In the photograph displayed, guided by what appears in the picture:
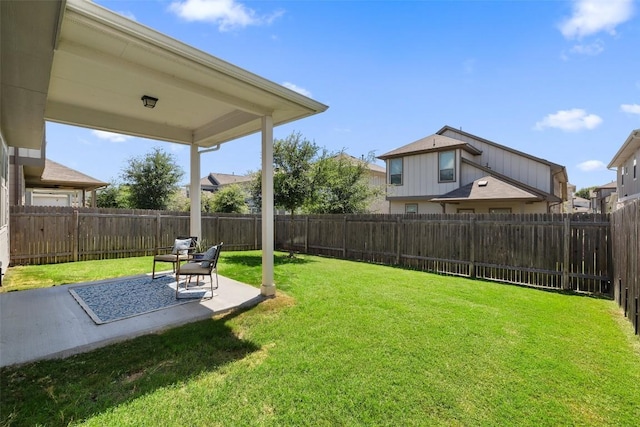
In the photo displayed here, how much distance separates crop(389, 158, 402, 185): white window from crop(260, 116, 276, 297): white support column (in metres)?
12.8

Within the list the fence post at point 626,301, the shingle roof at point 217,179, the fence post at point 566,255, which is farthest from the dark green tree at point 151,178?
the fence post at point 626,301

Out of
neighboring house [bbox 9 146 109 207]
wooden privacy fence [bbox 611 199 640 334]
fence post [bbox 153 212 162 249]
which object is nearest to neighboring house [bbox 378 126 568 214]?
wooden privacy fence [bbox 611 199 640 334]

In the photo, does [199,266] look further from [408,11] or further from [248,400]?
[408,11]

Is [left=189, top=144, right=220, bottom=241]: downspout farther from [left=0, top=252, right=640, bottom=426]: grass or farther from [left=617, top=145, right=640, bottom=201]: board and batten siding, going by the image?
[left=617, top=145, right=640, bottom=201]: board and batten siding

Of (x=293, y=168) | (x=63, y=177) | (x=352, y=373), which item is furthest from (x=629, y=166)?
(x=63, y=177)

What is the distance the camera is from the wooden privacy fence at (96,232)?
28.6 ft

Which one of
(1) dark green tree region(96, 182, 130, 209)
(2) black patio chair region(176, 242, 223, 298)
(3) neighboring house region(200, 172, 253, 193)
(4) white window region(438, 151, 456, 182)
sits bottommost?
(2) black patio chair region(176, 242, 223, 298)

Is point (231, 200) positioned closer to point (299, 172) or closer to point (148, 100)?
point (299, 172)

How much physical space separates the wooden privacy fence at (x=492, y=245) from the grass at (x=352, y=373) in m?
1.95

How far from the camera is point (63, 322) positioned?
4020 mm

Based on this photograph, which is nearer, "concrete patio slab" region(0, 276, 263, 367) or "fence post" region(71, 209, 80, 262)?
"concrete patio slab" region(0, 276, 263, 367)

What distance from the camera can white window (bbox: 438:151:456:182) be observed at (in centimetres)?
1514

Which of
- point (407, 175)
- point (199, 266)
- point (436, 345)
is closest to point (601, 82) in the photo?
point (407, 175)

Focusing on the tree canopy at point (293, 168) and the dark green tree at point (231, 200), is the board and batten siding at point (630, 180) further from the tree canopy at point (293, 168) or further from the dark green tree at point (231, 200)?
the dark green tree at point (231, 200)
